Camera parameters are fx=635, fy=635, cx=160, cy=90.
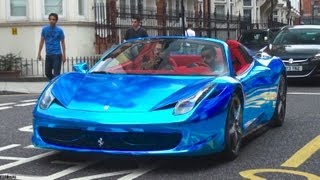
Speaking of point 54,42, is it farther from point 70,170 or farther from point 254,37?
point 254,37

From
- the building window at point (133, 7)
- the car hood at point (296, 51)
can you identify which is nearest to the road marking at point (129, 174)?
the car hood at point (296, 51)

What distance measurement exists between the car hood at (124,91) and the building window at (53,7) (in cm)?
1291

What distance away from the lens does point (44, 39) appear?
42.3 ft

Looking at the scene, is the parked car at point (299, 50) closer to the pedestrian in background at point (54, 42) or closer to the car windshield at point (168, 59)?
the pedestrian in background at point (54, 42)

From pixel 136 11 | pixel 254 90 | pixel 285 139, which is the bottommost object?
pixel 285 139

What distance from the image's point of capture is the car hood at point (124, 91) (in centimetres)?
576

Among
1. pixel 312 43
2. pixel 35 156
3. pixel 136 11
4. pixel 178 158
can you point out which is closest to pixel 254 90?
pixel 178 158

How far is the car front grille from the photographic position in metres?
5.56

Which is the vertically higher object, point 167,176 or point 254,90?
point 254,90

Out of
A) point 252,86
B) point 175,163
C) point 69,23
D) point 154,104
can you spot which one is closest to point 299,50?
point 69,23

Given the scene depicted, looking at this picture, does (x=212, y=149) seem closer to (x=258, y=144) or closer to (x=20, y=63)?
(x=258, y=144)

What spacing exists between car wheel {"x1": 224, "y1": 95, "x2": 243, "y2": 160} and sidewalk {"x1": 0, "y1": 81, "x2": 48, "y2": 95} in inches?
354

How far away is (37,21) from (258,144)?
12.7 m

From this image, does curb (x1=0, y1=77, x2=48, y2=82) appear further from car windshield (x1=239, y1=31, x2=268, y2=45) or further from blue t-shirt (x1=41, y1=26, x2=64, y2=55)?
car windshield (x1=239, y1=31, x2=268, y2=45)
